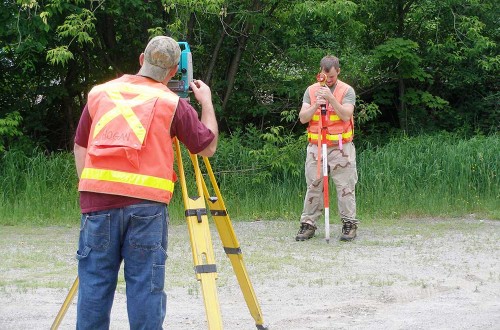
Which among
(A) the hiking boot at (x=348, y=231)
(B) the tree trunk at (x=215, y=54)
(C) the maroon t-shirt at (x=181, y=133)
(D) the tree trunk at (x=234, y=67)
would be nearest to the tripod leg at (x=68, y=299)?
(C) the maroon t-shirt at (x=181, y=133)

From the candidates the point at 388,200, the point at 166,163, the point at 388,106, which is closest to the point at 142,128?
the point at 166,163

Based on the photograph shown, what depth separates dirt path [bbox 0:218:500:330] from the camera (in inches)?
251

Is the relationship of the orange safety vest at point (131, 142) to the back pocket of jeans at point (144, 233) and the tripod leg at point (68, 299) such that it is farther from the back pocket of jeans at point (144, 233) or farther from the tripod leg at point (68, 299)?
the tripod leg at point (68, 299)

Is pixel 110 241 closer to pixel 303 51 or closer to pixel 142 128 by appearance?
pixel 142 128

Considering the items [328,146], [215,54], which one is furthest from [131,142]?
[215,54]

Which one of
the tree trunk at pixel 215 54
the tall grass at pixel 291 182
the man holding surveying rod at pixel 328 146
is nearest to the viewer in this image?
the man holding surveying rod at pixel 328 146

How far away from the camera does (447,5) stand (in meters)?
15.0

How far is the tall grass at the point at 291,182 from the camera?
38.5ft

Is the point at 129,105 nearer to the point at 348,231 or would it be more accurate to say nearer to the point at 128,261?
the point at 128,261

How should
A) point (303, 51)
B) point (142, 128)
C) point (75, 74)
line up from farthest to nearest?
point (75, 74) < point (303, 51) < point (142, 128)

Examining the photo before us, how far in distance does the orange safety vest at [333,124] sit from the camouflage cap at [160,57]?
5.10 m

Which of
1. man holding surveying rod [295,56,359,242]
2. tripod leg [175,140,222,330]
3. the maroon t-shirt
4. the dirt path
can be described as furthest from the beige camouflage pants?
the maroon t-shirt

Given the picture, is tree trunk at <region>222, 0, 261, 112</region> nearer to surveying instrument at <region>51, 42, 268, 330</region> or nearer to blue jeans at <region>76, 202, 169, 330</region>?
surveying instrument at <region>51, 42, 268, 330</region>

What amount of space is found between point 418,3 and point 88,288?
40.1ft
